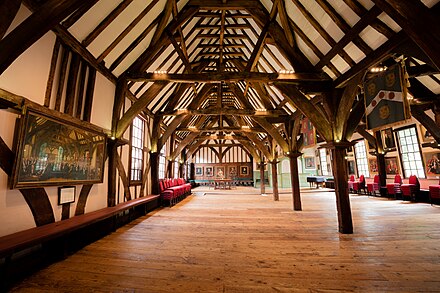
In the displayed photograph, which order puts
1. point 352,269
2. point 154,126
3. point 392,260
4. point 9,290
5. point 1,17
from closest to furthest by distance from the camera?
point 1,17 → point 9,290 → point 352,269 → point 392,260 → point 154,126

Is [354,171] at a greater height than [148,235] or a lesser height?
greater

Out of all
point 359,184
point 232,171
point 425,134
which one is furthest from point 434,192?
point 232,171

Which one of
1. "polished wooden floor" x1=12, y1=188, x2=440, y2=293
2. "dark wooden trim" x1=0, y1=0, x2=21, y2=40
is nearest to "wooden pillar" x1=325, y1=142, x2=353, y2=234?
"polished wooden floor" x1=12, y1=188, x2=440, y2=293

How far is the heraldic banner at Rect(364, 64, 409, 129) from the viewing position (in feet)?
9.46

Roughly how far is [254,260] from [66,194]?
3303 mm

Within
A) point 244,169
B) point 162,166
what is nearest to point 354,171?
point 244,169

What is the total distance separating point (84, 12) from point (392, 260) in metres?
6.01

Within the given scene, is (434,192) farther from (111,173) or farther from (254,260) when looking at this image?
(111,173)

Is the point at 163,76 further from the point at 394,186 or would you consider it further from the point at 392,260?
the point at 394,186

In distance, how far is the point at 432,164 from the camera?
22.5 ft

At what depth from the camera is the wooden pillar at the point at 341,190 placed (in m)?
3.67

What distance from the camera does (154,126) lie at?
7.14 m

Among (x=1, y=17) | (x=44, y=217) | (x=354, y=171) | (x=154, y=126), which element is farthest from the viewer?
(x=354, y=171)

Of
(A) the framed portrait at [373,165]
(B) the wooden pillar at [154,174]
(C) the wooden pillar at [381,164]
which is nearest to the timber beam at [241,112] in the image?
(B) the wooden pillar at [154,174]
